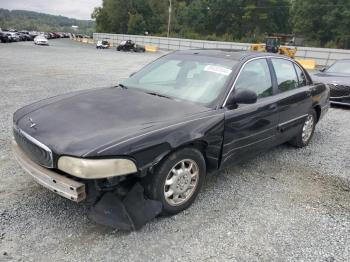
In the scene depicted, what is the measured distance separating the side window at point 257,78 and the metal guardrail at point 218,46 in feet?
39.2

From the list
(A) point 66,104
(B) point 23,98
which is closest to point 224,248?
(A) point 66,104

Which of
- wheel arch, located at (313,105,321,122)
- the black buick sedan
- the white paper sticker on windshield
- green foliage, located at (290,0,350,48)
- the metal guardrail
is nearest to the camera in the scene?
the black buick sedan

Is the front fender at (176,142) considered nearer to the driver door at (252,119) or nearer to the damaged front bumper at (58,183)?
the driver door at (252,119)

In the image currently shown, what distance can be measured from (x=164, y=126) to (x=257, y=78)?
1.74 m

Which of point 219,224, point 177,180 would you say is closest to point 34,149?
point 177,180

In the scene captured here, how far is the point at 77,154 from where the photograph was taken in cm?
271

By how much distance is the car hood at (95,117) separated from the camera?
287 cm

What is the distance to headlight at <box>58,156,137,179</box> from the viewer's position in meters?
2.68

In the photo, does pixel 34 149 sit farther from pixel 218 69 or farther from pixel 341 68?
pixel 341 68

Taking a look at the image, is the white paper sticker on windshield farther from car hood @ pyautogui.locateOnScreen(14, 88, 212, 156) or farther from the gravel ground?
the gravel ground

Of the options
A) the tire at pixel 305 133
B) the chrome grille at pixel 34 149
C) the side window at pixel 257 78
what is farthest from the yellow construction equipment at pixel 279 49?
the chrome grille at pixel 34 149

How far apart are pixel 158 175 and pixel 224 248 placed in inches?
33.4

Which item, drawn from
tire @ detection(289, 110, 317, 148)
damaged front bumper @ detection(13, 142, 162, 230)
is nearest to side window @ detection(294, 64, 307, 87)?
tire @ detection(289, 110, 317, 148)

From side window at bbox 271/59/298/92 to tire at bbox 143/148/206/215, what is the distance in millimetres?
1902
